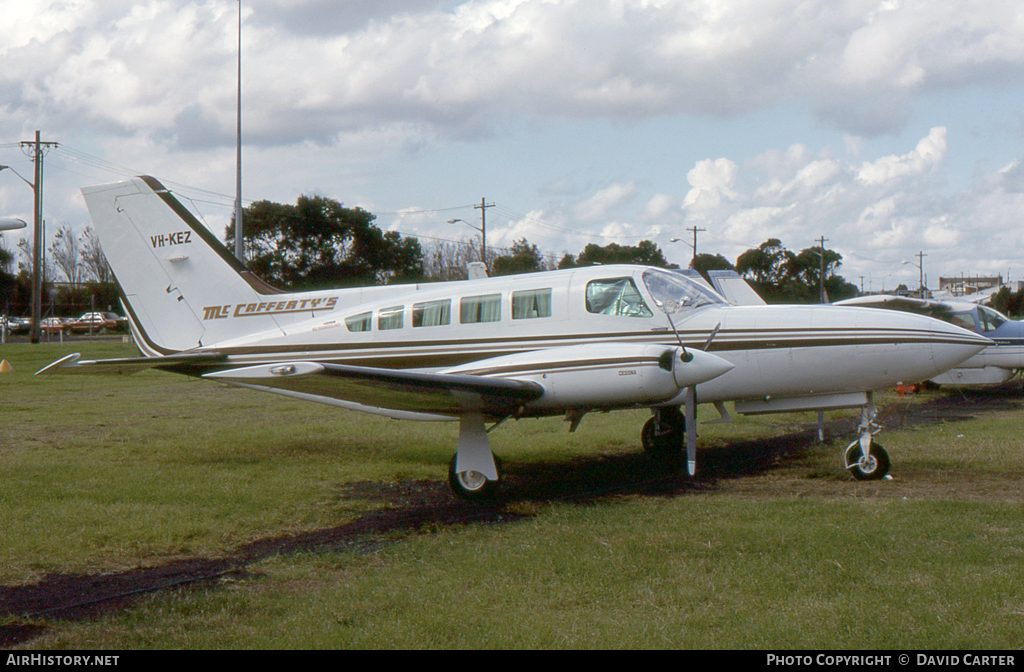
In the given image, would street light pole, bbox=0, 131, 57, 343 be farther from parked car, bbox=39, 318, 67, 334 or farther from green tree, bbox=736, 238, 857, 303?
green tree, bbox=736, 238, 857, 303

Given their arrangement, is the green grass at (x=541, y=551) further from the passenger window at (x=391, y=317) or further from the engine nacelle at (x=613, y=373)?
the passenger window at (x=391, y=317)

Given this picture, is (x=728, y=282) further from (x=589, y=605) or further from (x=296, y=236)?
(x=296, y=236)

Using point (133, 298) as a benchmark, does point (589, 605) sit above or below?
below

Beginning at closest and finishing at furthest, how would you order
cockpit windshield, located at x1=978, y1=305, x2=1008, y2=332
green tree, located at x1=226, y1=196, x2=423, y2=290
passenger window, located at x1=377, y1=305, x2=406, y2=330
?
passenger window, located at x1=377, y1=305, x2=406, y2=330 < cockpit windshield, located at x1=978, y1=305, x2=1008, y2=332 < green tree, located at x1=226, y1=196, x2=423, y2=290

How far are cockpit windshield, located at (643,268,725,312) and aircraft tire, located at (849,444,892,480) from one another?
2536mm

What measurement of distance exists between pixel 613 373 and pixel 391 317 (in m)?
3.39

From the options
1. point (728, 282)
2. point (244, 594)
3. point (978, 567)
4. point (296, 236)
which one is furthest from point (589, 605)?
point (296, 236)

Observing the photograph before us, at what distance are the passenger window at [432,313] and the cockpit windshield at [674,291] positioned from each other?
2517 millimetres

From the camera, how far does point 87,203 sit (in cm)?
1227

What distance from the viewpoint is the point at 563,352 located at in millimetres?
8961

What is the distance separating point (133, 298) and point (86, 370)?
8.25 feet

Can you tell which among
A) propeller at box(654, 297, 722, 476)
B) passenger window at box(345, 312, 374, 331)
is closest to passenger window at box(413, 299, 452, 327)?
passenger window at box(345, 312, 374, 331)

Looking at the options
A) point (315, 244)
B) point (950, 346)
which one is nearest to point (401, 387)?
point (950, 346)

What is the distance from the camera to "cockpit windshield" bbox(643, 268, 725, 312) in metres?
9.62
